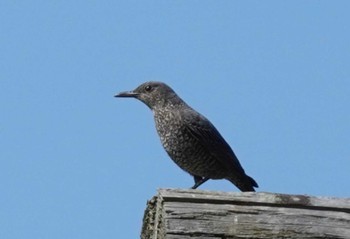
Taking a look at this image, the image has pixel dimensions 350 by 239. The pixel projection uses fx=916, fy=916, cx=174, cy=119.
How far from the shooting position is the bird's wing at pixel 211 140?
420 inches

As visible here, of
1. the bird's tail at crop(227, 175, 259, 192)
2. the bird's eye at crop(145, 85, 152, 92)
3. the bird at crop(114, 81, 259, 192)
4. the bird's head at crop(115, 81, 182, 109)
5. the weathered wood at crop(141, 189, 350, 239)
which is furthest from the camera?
the bird's eye at crop(145, 85, 152, 92)

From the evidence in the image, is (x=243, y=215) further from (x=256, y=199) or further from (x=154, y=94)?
(x=154, y=94)

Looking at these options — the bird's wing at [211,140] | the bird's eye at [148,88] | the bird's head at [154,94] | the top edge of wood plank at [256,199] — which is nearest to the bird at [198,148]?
the bird's wing at [211,140]

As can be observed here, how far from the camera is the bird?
34.4ft

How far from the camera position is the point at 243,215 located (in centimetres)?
307

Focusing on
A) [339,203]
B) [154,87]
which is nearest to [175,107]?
[154,87]

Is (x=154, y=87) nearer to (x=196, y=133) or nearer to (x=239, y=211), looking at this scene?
(x=196, y=133)

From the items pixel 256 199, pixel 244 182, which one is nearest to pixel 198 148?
pixel 244 182

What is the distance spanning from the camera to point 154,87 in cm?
1155

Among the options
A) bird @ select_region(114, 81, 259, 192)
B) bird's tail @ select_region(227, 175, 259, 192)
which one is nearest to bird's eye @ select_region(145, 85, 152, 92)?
bird @ select_region(114, 81, 259, 192)

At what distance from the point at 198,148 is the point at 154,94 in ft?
3.86

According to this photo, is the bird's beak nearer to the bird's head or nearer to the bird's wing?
the bird's head

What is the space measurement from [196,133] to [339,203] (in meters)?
7.51

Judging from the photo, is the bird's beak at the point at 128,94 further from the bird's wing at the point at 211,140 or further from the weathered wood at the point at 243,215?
the weathered wood at the point at 243,215
